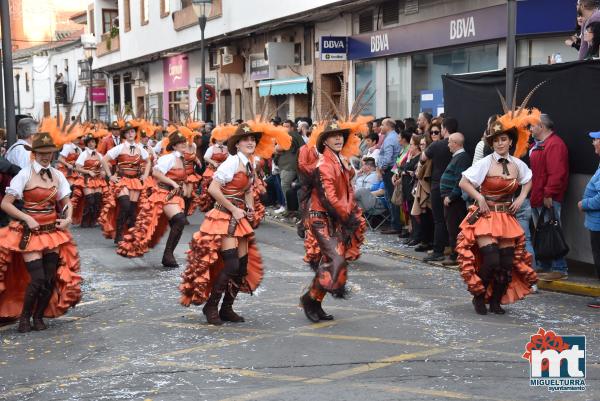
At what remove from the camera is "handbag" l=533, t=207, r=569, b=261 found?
10.1 m

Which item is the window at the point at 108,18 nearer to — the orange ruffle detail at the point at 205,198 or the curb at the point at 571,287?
the orange ruffle detail at the point at 205,198

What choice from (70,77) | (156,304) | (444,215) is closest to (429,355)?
(156,304)

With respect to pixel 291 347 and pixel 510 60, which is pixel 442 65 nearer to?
pixel 510 60

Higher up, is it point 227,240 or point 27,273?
point 227,240

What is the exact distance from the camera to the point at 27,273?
8523 millimetres

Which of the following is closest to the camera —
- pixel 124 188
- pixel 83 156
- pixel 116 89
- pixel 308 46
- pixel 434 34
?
pixel 124 188

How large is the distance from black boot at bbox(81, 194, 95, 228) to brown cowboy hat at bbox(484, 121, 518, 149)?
9.67 metres

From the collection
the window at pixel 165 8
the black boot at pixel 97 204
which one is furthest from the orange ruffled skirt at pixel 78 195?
the window at pixel 165 8

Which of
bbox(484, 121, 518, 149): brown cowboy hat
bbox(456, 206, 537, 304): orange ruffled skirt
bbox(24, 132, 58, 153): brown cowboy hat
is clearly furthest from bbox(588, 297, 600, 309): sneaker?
bbox(24, 132, 58, 153): brown cowboy hat

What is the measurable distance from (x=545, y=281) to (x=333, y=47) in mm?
13500

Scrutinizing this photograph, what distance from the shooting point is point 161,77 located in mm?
39156

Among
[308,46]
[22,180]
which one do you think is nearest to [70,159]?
[308,46]

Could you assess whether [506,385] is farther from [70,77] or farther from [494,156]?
[70,77]
